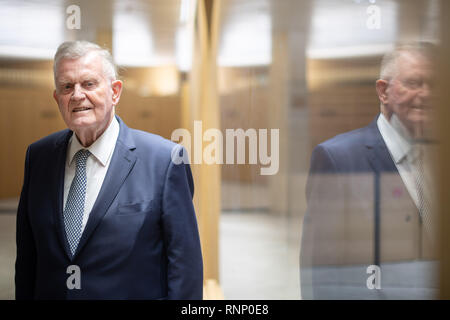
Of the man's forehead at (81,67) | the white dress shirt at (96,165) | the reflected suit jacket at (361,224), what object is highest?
the man's forehead at (81,67)

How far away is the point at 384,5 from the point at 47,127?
1701 mm

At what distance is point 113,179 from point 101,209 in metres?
0.13

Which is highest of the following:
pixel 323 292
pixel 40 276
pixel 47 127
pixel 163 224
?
pixel 47 127

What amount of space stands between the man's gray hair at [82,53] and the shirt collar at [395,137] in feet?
4.19

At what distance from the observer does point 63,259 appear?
1.81 metres

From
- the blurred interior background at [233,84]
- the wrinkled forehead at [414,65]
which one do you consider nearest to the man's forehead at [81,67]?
the blurred interior background at [233,84]

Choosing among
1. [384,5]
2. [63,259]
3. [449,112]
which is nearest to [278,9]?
[384,5]

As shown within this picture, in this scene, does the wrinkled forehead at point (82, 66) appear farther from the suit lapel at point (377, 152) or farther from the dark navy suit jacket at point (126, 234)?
the suit lapel at point (377, 152)

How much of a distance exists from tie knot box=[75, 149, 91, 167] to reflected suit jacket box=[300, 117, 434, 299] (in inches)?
43.3

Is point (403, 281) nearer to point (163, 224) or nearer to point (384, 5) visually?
point (163, 224)

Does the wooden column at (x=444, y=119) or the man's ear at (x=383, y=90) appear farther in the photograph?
the man's ear at (x=383, y=90)

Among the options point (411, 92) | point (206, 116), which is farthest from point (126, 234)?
point (411, 92)

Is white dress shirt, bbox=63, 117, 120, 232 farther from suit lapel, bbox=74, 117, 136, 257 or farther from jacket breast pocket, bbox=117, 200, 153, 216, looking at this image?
jacket breast pocket, bbox=117, 200, 153, 216

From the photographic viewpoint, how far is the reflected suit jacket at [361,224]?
2.10 m
